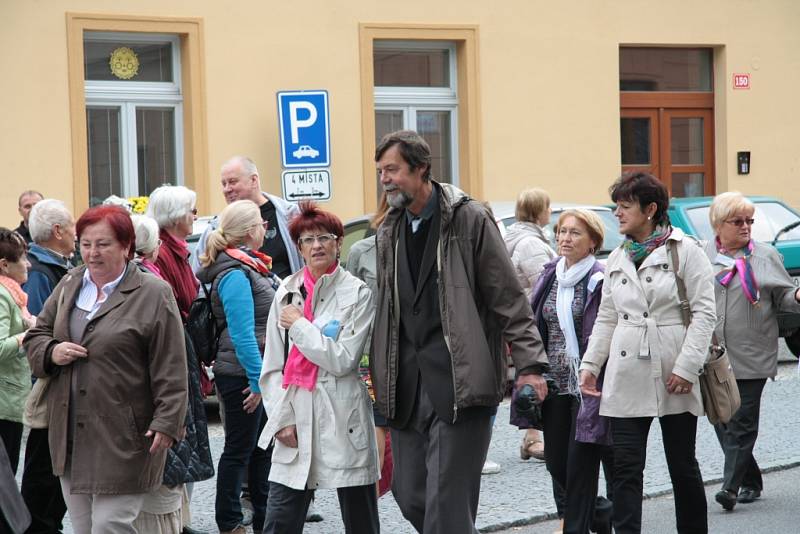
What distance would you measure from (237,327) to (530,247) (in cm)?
316

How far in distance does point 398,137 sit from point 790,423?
6147 millimetres

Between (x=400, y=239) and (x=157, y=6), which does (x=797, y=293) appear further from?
(x=157, y=6)

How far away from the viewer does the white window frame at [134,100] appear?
53.6 feet

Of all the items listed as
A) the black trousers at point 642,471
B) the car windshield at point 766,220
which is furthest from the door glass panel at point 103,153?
the black trousers at point 642,471

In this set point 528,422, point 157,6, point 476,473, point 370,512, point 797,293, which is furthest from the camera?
point 157,6

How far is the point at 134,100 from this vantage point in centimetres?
1655

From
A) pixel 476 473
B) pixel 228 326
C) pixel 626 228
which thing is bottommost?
pixel 476 473

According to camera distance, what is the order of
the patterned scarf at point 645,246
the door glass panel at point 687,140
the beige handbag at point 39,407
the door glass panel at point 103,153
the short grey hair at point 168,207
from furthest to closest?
the door glass panel at point 687,140 → the door glass panel at point 103,153 → the short grey hair at point 168,207 → the patterned scarf at point 645,246 → the beige handbag at point 39,407

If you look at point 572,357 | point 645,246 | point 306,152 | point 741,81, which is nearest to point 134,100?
point 306,152

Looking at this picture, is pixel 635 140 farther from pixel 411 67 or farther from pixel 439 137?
pixel 411 67

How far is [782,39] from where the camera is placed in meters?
20.0

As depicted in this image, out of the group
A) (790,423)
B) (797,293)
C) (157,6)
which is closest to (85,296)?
(797,293)

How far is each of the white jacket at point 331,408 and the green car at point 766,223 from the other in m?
9.11

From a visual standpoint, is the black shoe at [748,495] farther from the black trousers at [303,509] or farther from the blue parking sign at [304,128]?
the blue parking sign at [304,128]
